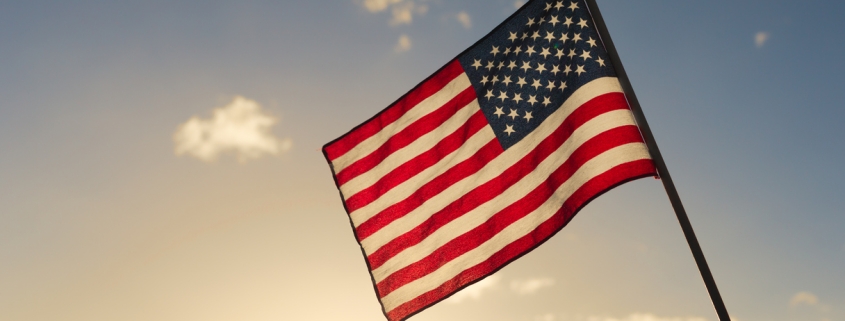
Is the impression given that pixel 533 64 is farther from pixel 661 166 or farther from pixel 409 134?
pixel 661 166

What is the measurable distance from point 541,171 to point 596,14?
165 centimetres

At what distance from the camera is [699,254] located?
414cm

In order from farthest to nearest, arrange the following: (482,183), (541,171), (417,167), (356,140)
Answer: (356,140) < (417,167) < (482,183) < (541,171)

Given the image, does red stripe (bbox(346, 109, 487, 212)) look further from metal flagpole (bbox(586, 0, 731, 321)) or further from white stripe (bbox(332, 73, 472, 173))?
metal flagpole (bbox(586, 0, 731, 321))

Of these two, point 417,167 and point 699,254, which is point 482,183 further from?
point 699,254

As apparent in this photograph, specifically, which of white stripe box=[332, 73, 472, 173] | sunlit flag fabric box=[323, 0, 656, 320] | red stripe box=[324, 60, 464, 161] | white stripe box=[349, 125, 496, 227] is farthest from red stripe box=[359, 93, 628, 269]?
red stripe box=[324, 60, 464, 161]

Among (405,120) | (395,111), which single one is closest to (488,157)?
(405,120)

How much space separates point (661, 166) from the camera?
4719mm

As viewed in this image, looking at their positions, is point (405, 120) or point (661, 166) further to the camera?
point (405, 120)

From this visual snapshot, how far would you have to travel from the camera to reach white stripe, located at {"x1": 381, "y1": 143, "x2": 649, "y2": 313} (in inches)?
207

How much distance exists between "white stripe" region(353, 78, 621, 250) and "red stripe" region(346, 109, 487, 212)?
0.12m

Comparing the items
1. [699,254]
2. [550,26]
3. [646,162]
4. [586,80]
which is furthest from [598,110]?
[699,254]

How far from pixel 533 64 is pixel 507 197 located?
149cm

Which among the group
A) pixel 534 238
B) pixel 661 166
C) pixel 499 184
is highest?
pixel 499 184
